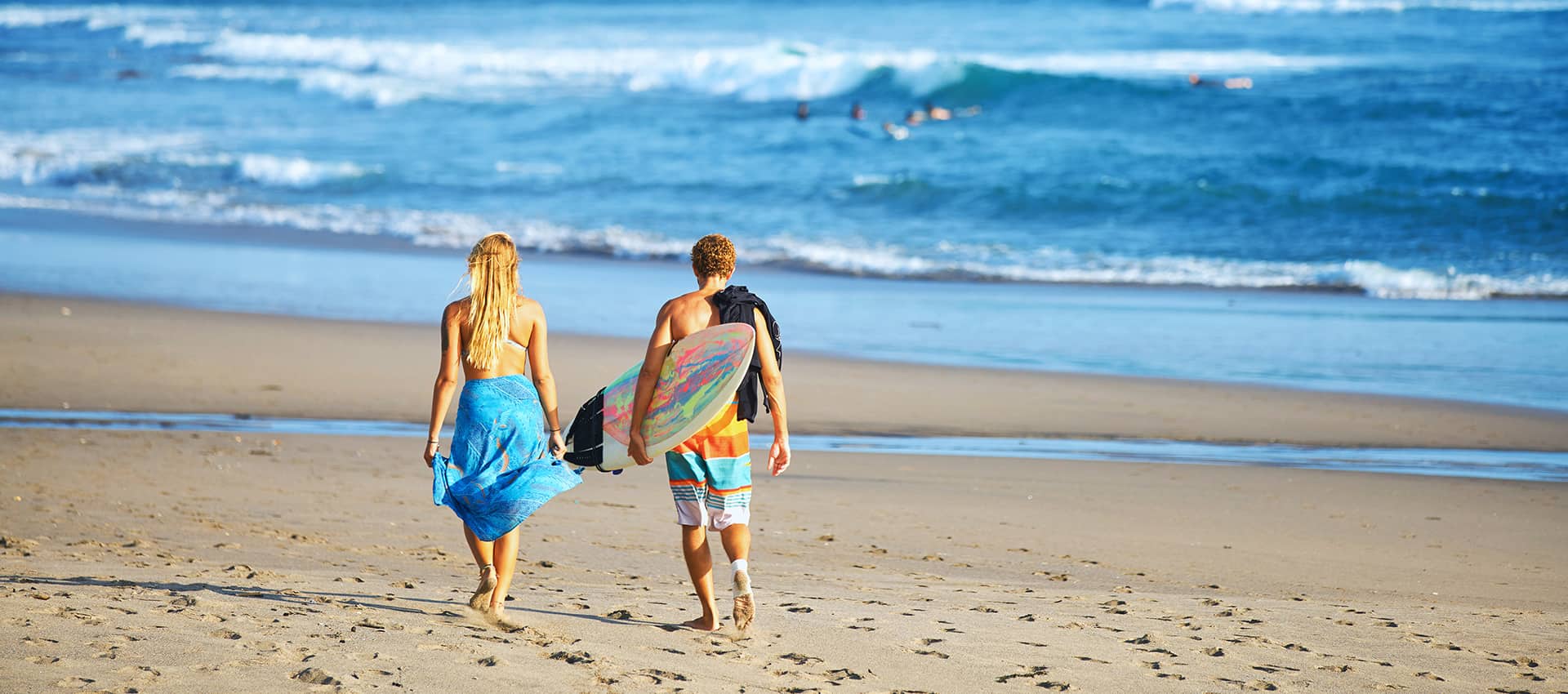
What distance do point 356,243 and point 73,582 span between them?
46.8 ft

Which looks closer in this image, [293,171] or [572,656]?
[572,656]

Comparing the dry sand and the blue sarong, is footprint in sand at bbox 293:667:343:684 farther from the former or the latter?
the blue sarong

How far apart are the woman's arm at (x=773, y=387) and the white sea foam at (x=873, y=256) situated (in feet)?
40.3

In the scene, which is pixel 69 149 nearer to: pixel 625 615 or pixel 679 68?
pixel 679 68

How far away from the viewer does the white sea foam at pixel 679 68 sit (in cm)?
3362

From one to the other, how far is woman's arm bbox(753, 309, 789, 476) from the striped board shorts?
0.35ft

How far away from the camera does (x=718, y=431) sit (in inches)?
178

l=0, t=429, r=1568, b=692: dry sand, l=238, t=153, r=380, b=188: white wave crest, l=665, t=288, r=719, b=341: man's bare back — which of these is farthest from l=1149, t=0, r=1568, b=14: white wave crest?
l=665, t=288, r=719, b=341: man's bare back

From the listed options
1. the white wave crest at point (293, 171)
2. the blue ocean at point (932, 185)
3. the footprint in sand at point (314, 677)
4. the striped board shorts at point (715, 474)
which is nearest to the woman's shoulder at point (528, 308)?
the striped board shorts at point (715, 474)

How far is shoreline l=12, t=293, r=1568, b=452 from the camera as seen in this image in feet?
30.0

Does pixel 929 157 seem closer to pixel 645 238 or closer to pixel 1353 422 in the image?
pixel 645 238

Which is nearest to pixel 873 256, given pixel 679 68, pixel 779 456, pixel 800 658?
pixel 779 456

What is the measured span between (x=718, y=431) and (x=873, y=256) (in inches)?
526

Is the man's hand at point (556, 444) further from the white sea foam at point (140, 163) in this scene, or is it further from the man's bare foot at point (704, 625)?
the white sea foam at point (140, 163)
